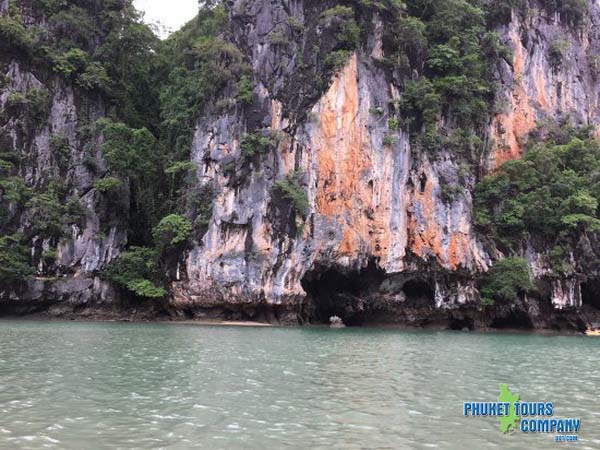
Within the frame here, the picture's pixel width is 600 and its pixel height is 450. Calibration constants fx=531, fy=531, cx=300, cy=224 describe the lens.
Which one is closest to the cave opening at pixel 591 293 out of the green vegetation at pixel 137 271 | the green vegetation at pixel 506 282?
the green vegetation at pixel 506 282

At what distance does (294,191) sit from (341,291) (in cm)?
669

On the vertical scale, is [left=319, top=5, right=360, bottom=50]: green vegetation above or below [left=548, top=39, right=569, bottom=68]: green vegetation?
below

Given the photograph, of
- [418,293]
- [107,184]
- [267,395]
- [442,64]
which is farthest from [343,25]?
[267,395]

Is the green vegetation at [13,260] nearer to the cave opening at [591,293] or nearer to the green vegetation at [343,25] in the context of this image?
the green vegetation at [343,25]

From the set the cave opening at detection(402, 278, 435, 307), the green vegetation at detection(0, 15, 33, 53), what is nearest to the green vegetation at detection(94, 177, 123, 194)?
the green vegetation at detection(0, 15, 33, 53)

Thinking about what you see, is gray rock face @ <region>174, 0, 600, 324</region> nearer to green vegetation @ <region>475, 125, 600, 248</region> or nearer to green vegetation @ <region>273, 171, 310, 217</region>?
green vegetation @ <region>273, 171, 310, 217</region>

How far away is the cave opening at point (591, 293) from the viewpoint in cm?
3066

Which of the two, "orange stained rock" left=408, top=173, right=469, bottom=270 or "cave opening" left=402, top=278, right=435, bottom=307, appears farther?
"cave opening" left=402, top=278, right=435, bottom=307

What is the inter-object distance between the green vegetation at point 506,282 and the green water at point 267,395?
13.8 metres

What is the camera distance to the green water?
619cm

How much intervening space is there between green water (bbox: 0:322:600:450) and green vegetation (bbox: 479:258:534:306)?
13818 millimetres

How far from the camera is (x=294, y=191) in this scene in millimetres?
28828

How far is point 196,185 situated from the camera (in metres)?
30.7

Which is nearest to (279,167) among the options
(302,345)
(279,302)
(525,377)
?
(279,302)
